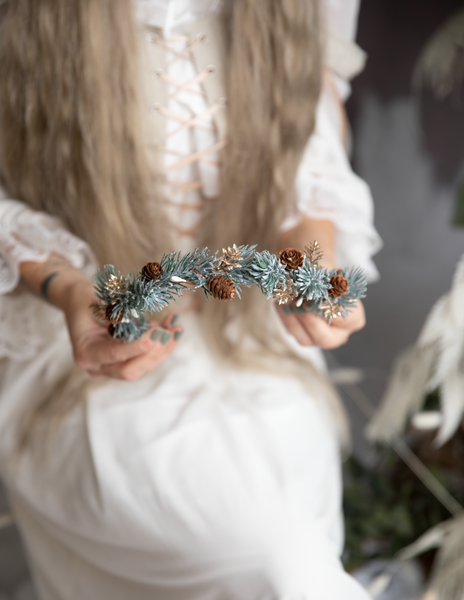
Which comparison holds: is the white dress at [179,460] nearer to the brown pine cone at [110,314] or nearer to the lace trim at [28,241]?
the lace trim at [28,241]

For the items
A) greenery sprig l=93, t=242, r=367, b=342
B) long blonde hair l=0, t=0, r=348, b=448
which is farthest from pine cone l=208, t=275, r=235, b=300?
long blonde hair l=0, t=0, r=348, b=448

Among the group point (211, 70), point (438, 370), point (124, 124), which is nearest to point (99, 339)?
point (124, 124)

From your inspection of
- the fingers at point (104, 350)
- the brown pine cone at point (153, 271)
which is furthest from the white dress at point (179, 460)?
the brown pine cone at point (153, 271)

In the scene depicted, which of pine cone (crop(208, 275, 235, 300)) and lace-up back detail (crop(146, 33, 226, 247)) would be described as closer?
pine cone (crop(208, 275, 235, 300))

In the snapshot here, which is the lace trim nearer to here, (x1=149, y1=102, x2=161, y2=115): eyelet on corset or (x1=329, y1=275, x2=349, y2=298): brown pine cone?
(x1=149, y1=102, x2=161, y2=115): eyelet on corset

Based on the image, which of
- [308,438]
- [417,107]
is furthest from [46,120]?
[417,107]

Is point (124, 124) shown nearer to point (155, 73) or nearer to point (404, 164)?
point (155, 73)
